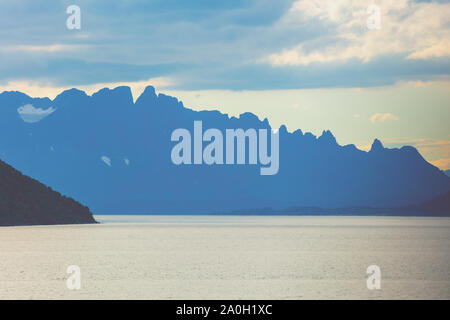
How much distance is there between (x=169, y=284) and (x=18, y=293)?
1872cm

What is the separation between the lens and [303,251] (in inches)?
6033

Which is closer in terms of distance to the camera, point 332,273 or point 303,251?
point 332,273

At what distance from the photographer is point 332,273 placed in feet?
339
